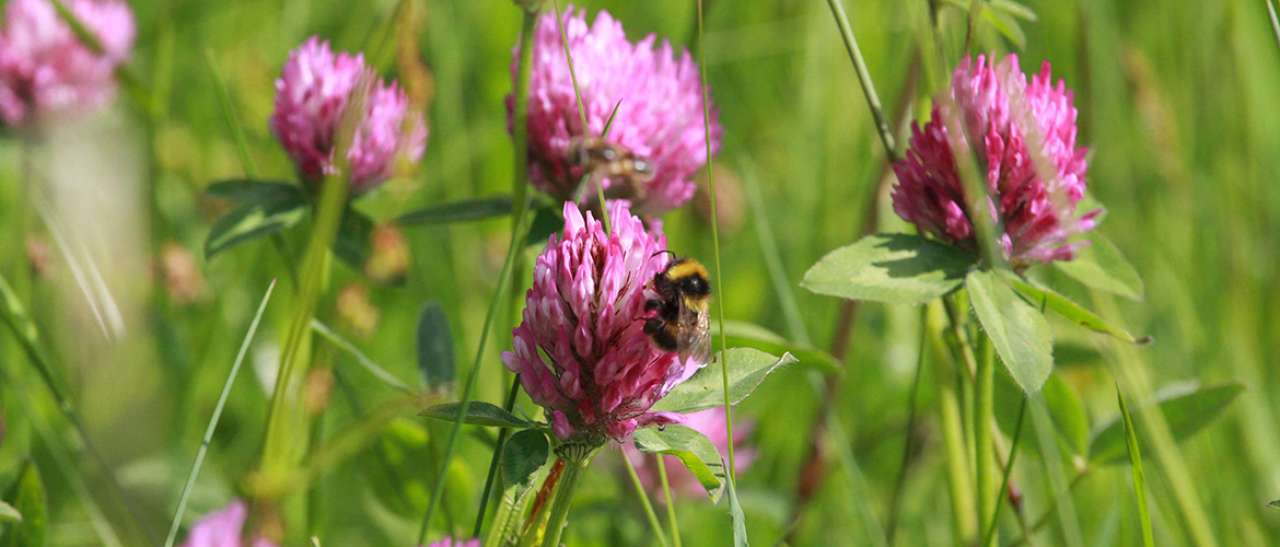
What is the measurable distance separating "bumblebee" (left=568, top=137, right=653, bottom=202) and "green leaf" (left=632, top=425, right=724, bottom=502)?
201mm

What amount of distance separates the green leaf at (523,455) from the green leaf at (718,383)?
0.32 feet

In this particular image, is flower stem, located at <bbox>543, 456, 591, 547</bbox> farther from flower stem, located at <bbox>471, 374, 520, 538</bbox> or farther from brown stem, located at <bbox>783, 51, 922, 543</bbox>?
brown stem, located at <bbox>783, 51, 922, 543</bbox>

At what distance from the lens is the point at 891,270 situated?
43.8 inches

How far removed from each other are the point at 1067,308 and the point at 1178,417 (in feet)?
1.40

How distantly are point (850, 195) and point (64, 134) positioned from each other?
1422 millimetres

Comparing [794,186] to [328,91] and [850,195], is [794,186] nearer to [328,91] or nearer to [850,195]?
[850,195]

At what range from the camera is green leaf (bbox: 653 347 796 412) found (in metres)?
1.00

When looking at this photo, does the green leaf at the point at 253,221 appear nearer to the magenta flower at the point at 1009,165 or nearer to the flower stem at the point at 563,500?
the flower stem at the point at 563,500

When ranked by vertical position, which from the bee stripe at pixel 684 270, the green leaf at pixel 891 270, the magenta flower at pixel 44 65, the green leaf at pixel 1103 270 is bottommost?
the green leaf at pixel 1103 270

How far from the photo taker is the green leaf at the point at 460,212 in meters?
1.29

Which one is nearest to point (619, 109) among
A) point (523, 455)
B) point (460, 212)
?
point (460, 212)

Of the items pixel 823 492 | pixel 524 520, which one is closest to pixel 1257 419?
pixel 823 492

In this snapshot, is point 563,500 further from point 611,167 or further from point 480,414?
point 611,167

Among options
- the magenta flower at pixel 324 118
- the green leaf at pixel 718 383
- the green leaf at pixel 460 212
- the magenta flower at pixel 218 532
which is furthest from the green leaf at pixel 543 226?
the magenta flower at pixel 218 532
